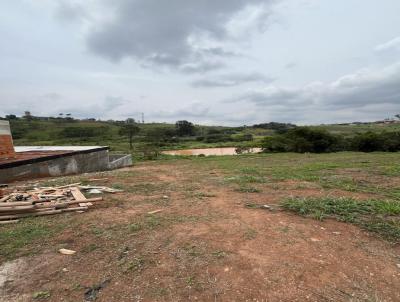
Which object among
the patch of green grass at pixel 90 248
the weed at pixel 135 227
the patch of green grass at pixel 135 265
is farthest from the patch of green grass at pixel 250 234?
the patch of green grass at pixel 90 248

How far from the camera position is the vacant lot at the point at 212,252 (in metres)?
2.70

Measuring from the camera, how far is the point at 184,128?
6375 cm

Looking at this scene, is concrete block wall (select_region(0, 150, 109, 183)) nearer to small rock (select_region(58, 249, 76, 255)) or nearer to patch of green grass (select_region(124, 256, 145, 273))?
small rock (select_region(58, 249, 76, 255))

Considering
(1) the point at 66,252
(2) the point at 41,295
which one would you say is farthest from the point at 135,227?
(2) the point at 41,295

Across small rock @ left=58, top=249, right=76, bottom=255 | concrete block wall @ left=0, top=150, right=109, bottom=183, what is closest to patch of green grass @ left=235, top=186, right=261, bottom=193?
small rock @ left=58, top=249, right=76, bottom=255

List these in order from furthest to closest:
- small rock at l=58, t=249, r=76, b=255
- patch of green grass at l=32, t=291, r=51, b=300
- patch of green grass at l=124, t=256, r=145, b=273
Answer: small rock at l=58, t=249, r=76, b=255, patch of green grass at l=124, t=256, r=145, b=273, patch of green grass at l=32, t=291, r=51, b=300

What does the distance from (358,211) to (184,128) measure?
59.5m

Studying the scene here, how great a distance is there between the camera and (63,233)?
427 cm

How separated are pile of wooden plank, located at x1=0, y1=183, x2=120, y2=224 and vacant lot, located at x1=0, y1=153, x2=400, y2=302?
0.31m

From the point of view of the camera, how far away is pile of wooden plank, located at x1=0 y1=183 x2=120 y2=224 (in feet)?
16.7

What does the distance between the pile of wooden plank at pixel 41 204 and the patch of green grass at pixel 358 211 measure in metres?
4.39

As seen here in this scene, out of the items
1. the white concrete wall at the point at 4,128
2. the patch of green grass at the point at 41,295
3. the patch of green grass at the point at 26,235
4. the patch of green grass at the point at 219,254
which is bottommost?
the patch of green grass at the point at 26,235

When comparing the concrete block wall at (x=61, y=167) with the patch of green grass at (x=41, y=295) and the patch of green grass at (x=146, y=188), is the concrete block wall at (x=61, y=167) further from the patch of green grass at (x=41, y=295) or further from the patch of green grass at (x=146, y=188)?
the patch of green grass at (x=41, y=295)

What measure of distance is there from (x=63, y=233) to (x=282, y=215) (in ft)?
12.3
